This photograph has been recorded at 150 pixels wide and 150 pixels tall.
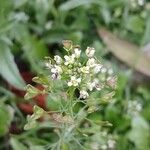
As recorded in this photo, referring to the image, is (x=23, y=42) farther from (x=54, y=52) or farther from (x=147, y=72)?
(x=147, y=72)

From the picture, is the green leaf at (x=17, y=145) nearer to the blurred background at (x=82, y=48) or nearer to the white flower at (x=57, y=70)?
the blurred background at (x=82, y=48)

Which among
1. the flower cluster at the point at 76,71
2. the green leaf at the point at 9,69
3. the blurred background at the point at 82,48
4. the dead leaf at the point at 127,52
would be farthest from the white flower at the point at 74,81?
the dead leaf at the point at 127,52

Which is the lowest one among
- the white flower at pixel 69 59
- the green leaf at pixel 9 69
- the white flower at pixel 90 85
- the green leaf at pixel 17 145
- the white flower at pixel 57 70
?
the white flower at pixel 90 85

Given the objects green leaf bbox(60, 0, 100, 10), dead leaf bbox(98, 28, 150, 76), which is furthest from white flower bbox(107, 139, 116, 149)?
green leaf bbox(60, 0, 100, 10)

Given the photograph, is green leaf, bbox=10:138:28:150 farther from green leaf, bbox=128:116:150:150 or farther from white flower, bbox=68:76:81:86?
white flower, bbox=68:76:81:86

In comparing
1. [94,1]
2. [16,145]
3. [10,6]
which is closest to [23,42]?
[10,6]
